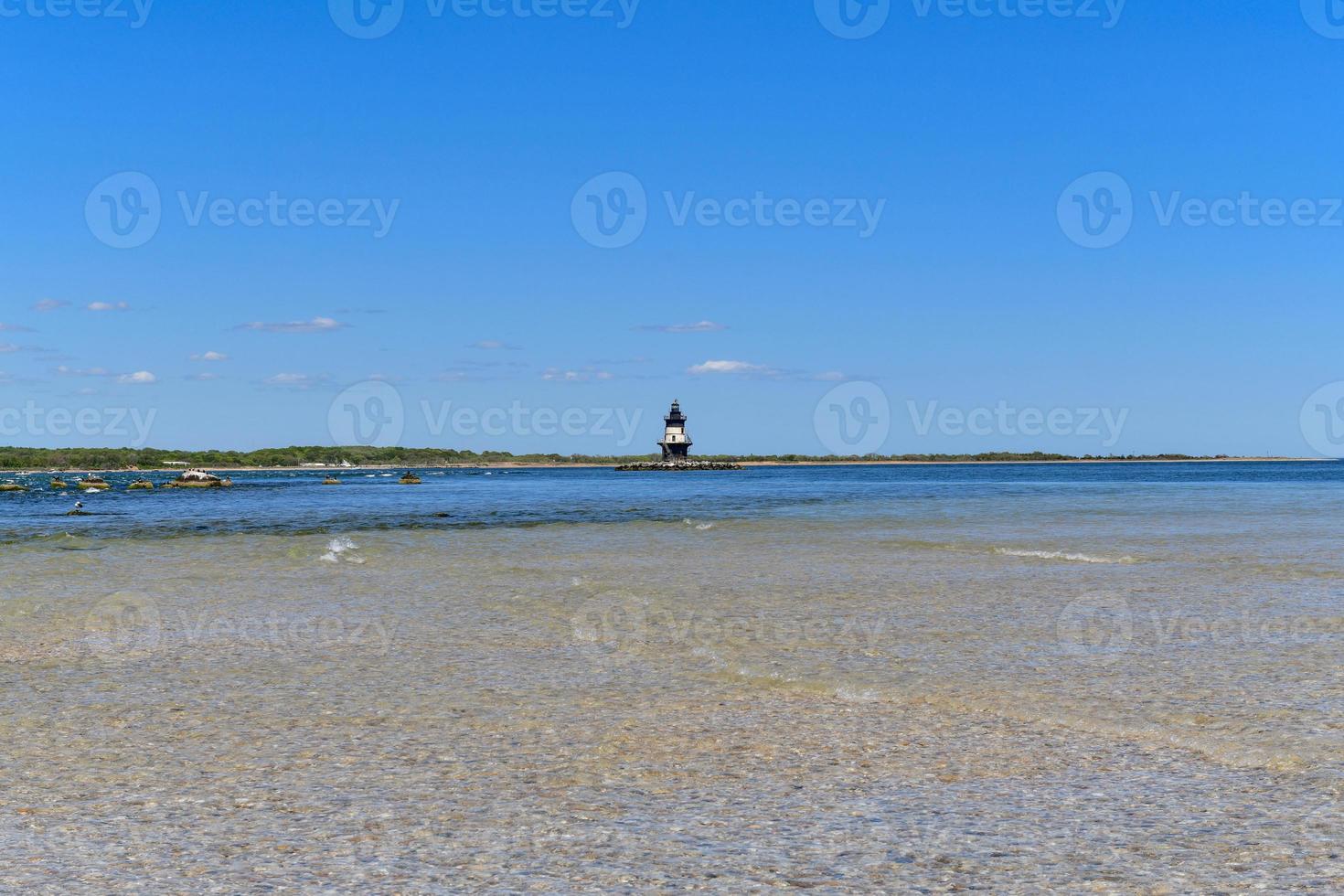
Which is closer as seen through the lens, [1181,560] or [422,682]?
[422,682]

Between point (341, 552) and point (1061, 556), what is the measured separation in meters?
20.8

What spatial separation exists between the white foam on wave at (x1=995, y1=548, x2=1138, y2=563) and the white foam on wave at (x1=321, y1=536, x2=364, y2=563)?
18167 mm

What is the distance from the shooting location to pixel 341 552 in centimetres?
3281

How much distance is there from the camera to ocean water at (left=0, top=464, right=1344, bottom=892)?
6.82 meters

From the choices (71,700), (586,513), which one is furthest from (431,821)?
(586,513)

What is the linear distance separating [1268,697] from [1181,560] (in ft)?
58.6

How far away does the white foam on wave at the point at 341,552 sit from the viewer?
30.4 meters

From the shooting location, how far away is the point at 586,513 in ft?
189

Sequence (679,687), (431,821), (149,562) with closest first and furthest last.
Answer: (431,821) → (679,687) → (149,562)

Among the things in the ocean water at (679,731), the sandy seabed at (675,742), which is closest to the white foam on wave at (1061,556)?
the ocean water at (679,731)

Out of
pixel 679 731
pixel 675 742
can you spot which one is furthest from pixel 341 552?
pixel 675 742

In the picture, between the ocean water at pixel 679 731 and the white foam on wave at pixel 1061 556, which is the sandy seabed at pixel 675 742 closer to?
the ocean water at pixel 679 731

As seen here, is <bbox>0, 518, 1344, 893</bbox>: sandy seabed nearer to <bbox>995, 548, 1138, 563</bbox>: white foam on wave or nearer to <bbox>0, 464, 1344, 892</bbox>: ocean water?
<bbox>0, 464, 1344, 892</bbox>: ocean water

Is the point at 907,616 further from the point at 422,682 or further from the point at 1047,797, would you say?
the point at 1047,797
